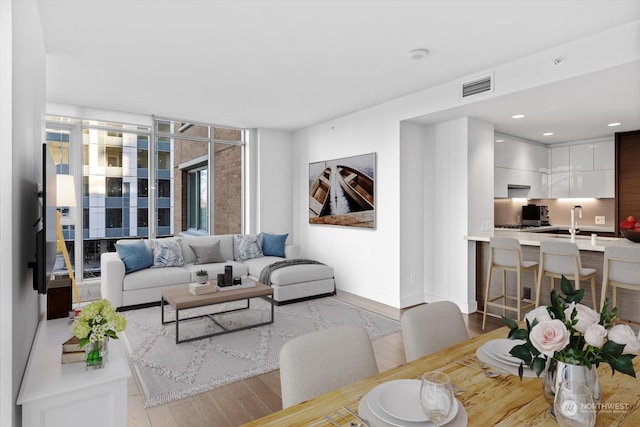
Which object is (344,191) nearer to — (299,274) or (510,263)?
(299,274)

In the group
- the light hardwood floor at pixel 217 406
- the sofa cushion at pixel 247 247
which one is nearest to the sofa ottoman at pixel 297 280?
the sofa cushion at pixel 247 247

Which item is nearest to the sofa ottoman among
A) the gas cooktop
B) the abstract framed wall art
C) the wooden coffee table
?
the wooden coffee table

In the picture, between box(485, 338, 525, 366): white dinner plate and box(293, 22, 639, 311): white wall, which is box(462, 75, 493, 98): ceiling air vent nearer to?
box(293, 22, 639, 311): white wall

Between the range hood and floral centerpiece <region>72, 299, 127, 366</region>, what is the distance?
5.86 metres

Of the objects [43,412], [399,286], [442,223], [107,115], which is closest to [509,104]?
[442,223]

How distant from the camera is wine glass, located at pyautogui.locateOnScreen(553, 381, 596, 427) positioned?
3.02 feet

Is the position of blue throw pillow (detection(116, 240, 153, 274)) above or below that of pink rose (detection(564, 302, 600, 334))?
below

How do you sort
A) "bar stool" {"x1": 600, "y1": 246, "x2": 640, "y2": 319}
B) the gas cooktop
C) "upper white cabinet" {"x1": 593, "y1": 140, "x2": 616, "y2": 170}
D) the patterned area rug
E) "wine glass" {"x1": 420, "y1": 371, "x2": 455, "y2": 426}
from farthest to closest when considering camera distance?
the gas cooktop → "upper white cabinet" {"x1": 593, "y1": 140, "x2": 616, "y2": 170} → "bar stool" {"x1": 600, "y1": 246, "x2": 640, "y2": 319} → the patterned area rug → "wine glass" {"x1": 420, "y1": 371, "x2": 455, "y2": 426}

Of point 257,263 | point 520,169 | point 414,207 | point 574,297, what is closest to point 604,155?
point 520,169

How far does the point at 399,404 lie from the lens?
1089 millimetres

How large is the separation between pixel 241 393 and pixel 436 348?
5.18 feet

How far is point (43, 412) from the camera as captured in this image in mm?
1594

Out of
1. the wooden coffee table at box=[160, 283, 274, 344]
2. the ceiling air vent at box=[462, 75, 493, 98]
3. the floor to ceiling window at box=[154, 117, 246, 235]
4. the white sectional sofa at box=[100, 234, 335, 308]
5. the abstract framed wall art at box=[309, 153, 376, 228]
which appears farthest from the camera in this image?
the floor to ceiling window at box=[154, 117, 246, 235]

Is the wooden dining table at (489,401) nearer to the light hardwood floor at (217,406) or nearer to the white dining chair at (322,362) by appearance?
the white dining chair at (322,362)
